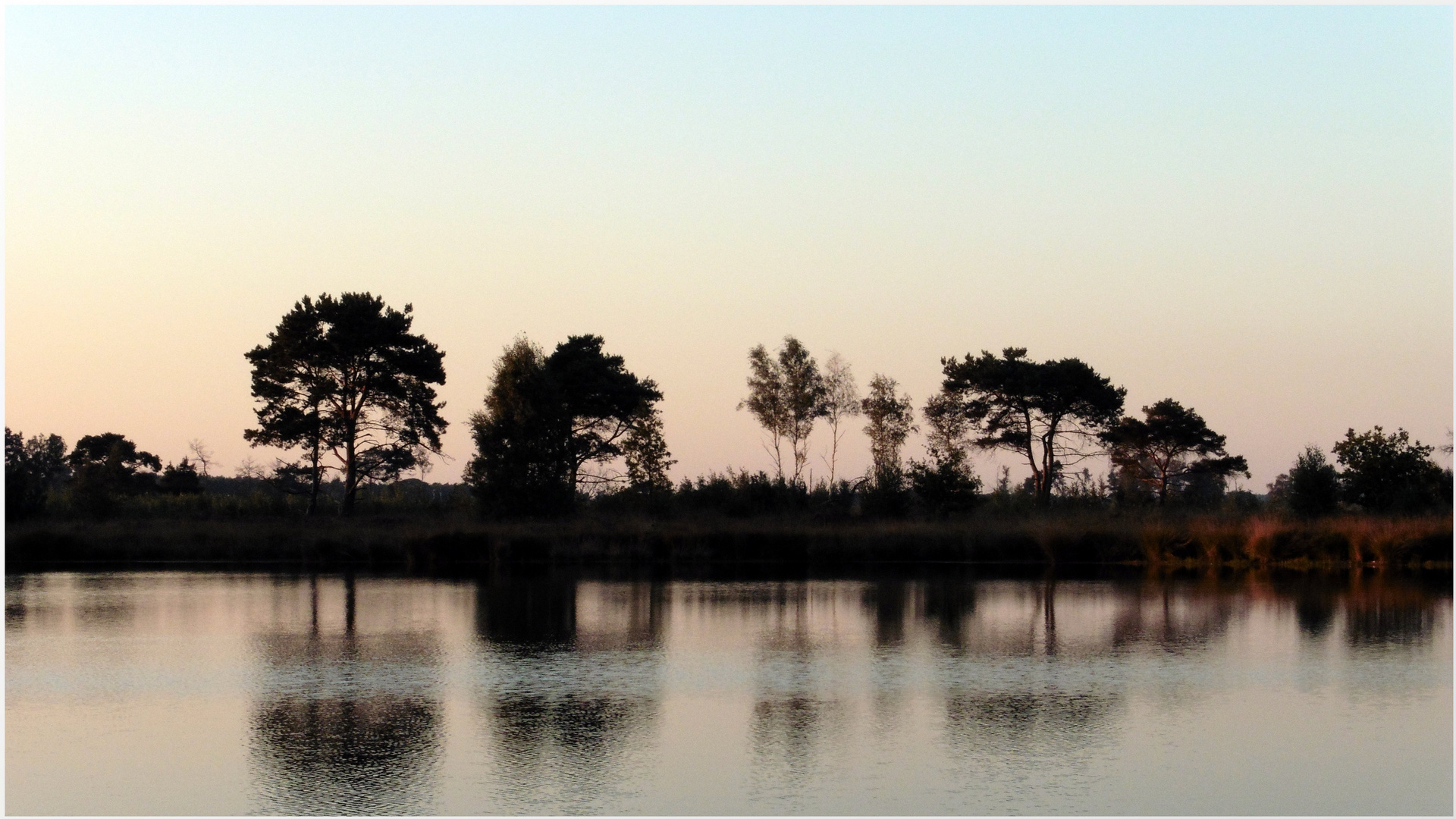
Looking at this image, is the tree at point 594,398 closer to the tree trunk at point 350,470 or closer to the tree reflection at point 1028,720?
the tree trunk at point 350,470

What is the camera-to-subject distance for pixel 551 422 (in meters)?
48.4

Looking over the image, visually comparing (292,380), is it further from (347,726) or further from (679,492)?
(347,726)

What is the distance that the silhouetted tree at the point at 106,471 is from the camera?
46781 mm

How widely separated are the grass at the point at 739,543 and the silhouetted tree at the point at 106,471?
18.2 ft

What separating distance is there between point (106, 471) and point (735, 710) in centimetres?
4322

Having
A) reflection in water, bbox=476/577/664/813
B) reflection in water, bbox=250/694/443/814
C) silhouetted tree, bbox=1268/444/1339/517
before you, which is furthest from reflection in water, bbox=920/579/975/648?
silhouetted tree, bbox=1268/444/1339/517

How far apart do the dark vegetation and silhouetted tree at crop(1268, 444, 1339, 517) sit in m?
0.06

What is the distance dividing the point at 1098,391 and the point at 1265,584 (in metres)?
31.6

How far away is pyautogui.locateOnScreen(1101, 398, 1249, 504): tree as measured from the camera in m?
61.8

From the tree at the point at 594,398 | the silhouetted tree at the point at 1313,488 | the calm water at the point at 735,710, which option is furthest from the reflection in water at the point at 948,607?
the tree at the point at 594,398

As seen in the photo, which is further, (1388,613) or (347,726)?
(1388,613)

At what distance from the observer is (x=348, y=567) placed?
116 feet

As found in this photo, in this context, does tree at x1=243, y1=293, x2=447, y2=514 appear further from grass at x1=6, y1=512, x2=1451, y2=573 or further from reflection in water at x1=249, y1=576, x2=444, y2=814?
reflection in water at x1=249, y1=576, x2=444, y2=814

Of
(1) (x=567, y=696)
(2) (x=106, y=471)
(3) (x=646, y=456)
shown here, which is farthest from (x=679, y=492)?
(1) (x=567, y=696)
